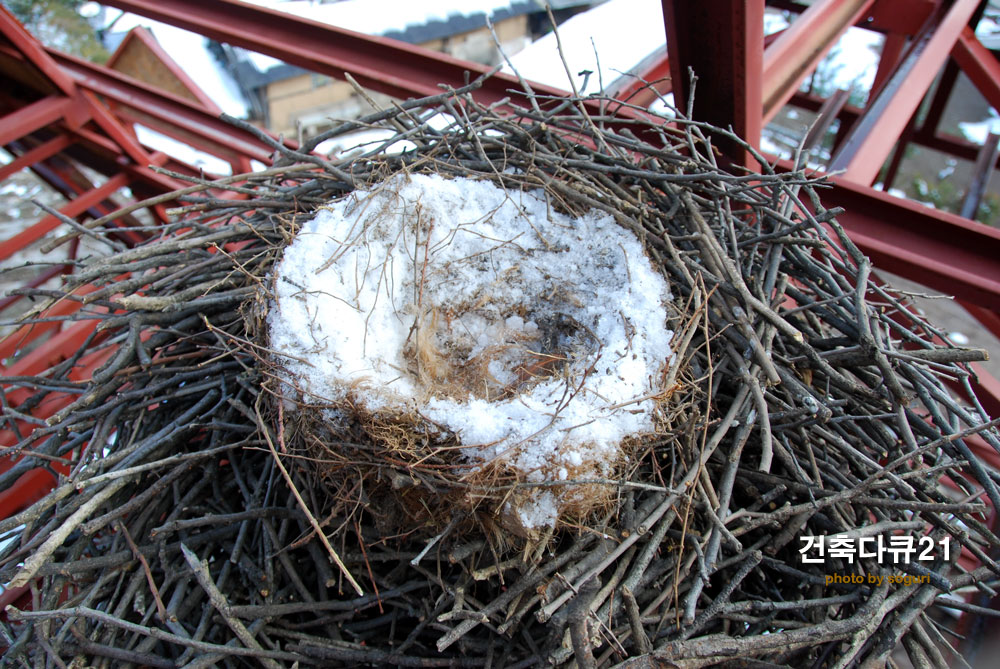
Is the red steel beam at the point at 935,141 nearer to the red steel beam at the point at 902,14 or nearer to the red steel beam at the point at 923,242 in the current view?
the red steel beam at the point at 902,14

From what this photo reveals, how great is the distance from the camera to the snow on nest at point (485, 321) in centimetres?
121

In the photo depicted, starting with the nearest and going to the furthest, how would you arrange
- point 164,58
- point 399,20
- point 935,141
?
point 164,58 → point 935,141 → point 399,20

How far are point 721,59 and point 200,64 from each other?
1023cm

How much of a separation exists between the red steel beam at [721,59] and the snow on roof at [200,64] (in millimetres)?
8246

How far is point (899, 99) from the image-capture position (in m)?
2.38

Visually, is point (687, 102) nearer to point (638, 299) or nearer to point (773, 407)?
Result: point (638, 299)

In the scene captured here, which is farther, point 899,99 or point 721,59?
point 899,99

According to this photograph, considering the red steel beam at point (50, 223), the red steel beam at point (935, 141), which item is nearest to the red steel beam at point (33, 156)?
the red steel beam at point (50, 223)

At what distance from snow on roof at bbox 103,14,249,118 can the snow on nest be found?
26.7ft

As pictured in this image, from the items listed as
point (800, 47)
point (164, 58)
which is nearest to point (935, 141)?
point (800, 47)

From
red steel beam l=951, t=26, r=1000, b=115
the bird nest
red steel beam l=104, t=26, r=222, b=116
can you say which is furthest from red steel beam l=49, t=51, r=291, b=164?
red steel beam l=951, t=26, r=1000, b=115

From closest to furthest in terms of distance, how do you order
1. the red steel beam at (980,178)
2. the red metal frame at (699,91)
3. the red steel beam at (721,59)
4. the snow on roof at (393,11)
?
1. the red steel beam at (721,59)
2. the red metal frame at (699,91)
3. the red steel beam at (980,178)
4. the snow on roof at (393,11)

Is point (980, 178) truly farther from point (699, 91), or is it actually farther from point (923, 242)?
point (699, 91)

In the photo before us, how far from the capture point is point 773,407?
1.36 m
